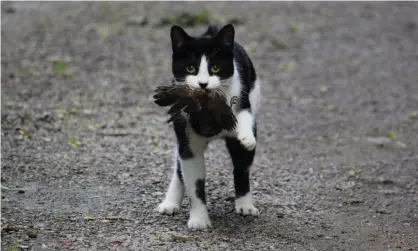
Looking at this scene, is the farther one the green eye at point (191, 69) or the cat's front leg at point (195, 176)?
the cat's front leg at point (195, 176)

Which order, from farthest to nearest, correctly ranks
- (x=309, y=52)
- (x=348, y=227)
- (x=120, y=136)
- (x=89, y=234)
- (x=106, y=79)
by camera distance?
(x=309, y=52) < (x=106, y=79) < (x=120, y=136) < (x=348, y=227) < (x=89, y=234)

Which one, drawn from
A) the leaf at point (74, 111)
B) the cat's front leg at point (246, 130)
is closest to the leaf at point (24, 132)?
the leaf at point (74, 111)

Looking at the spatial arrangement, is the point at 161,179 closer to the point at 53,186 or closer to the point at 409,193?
the point at 53,186

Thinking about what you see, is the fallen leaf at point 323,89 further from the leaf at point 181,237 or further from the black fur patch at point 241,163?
the leaf at point 181,237

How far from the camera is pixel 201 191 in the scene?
15.6 ft

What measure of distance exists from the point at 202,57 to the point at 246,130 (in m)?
0.51

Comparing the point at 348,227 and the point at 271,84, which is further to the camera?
the point at 271,84

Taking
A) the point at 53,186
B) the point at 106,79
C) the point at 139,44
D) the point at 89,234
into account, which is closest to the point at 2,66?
the point at 106,79

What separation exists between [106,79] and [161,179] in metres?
3.84

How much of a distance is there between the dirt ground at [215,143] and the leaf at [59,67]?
0.03m

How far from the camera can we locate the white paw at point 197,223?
185 inches

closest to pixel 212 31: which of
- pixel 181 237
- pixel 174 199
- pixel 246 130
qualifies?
A: pixel 246 130

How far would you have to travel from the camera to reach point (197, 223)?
470 centimetres

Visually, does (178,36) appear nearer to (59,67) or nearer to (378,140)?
(378,140)
